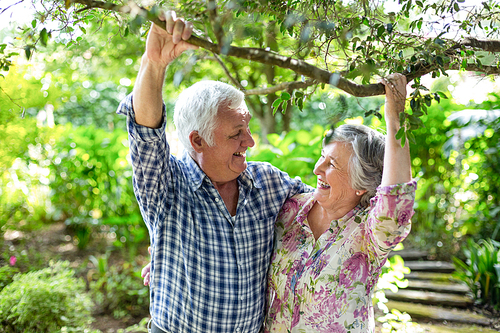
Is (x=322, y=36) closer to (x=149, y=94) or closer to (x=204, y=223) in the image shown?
(x=149, y=94)

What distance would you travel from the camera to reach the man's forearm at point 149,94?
1170 mm

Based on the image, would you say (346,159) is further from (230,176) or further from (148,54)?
(148,54)

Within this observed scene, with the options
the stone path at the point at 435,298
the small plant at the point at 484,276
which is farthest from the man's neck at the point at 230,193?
the small plant at the point at 484,276

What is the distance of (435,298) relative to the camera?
12.0 feet

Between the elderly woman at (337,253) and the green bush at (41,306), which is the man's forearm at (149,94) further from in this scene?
the green bush at (41,306)

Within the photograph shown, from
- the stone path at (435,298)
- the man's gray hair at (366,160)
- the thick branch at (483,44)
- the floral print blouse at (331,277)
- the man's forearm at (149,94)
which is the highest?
the thick branch at (483,44)

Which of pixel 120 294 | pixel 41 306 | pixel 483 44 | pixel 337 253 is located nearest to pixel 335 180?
pixel 337 253

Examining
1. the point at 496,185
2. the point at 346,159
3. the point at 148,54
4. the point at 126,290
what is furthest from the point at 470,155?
the point at 148,54

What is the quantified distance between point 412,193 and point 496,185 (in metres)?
3.58

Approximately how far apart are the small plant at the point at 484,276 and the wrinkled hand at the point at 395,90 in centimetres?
300

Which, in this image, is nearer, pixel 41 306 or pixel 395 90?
pixel 395 90

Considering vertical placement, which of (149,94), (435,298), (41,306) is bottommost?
(435,298)

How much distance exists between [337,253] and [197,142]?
68 centimetres

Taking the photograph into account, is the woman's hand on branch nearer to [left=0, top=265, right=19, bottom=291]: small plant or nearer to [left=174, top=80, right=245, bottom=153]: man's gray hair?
[left=174, top=80, right=245, bottom=153]: man's gray hair
